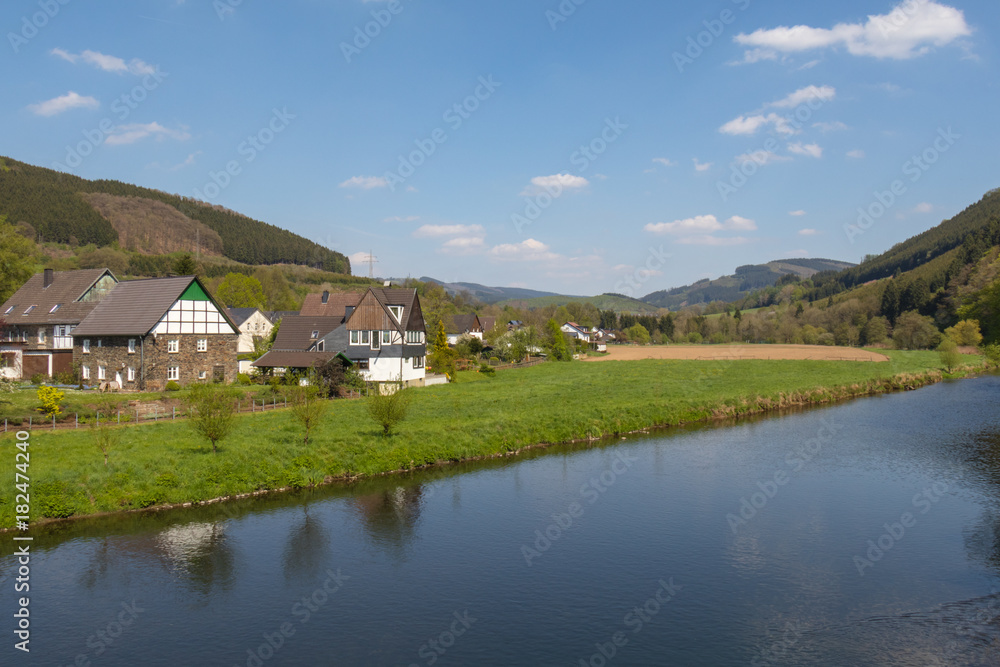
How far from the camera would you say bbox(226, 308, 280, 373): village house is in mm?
78562

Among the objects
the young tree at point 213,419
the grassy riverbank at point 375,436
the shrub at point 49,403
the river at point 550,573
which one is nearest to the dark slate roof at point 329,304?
the grassy riverbank at point 375,436

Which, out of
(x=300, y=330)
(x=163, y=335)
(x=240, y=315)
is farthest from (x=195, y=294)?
(x=240, y=315)

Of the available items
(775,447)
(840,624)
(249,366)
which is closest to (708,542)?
(840,624)

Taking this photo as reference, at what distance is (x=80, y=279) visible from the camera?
2210 inches

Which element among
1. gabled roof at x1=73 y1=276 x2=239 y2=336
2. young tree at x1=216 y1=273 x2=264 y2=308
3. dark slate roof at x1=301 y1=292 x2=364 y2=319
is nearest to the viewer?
gabled roof at x1=73 y1=276 x2=239 y2=336

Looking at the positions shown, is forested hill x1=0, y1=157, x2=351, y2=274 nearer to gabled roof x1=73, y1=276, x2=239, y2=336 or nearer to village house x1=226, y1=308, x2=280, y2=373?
village house x1=226, y1=308, x2=280, y2=373

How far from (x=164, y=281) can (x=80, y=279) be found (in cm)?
1180

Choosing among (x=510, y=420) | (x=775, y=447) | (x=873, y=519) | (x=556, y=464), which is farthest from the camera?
(x=510, y=420)

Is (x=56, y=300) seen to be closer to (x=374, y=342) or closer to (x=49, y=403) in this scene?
(x=49, y=403)

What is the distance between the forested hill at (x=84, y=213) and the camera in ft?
464

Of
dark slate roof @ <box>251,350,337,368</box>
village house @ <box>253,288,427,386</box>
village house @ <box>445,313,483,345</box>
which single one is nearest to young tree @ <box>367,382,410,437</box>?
dark slate roof @ <box>251,350,337,368</box>

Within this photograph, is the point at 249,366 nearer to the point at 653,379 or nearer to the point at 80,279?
the point at 80,279

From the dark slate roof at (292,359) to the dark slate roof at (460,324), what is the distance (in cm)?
5732

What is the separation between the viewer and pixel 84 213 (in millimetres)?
152125
